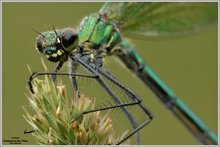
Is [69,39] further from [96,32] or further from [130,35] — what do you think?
[130,35]

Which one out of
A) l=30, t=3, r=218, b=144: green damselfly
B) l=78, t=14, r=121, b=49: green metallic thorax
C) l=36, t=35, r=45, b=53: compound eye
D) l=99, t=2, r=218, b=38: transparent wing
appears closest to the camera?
l=36, t=35, r=45, b=53: compound eye

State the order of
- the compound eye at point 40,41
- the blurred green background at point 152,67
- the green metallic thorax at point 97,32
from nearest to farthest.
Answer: the compound eye at point 40,41
the green metallic thorax at point 97,32
the blurred green background at point 152,67

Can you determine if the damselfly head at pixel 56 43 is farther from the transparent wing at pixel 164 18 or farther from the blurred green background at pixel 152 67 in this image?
the blurred green background at pixel 152 67

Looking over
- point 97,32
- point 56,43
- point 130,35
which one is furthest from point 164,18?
point 56,43

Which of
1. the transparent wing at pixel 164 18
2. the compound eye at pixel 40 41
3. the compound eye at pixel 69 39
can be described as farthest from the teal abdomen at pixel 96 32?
the compound eye at pixel 40 41

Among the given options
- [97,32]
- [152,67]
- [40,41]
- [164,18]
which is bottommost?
[152,67]

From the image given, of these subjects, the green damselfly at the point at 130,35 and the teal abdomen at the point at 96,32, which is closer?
the green damselfly at the point at 130,35

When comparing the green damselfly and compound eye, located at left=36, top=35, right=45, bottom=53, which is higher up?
compound eye, located at left=36, top=35, right=45, bottom=53

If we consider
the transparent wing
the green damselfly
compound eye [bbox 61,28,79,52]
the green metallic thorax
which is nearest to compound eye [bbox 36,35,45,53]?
the green damselfly

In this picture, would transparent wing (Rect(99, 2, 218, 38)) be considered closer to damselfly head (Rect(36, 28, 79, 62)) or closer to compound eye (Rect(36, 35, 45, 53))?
damselfly head (Rect(36, 28, 79, 62))
